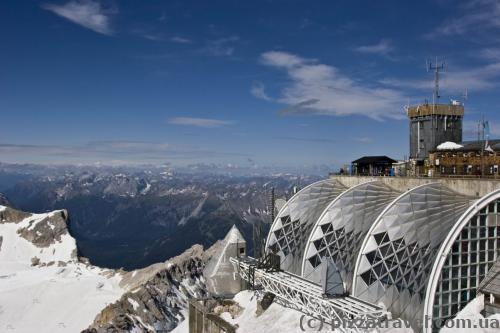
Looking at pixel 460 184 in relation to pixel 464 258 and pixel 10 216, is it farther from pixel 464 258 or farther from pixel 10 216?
pixel 10 216

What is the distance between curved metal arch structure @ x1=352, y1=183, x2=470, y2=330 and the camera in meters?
31.6

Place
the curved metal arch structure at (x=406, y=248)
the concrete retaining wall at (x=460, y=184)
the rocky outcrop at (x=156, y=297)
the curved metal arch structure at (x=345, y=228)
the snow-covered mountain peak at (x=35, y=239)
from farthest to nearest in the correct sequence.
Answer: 1. the snow-covered mountain peak at (x=35, y=239)
2. the rocky outcrop at (x=156, y=297)
3. the curved metal arch structure at (x=345, y=228)
4. the concrete retaining wall at (x=460, y=184)
5. the curved metal arch structure at (x=406, y=248)

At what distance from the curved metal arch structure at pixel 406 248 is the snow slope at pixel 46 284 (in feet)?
326

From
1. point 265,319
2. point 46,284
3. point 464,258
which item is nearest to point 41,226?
point 46,284

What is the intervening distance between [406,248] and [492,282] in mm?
6069

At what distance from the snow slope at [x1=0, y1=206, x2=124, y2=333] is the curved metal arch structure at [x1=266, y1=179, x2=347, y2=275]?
8401 cm

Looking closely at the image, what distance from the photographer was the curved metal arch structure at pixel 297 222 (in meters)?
48.2

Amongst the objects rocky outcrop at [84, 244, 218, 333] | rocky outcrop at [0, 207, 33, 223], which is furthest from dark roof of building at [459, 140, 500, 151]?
rocky outcrop at [0, 207, 33, 223]

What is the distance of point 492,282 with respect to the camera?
102ft

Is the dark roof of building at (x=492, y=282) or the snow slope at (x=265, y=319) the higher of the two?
the dark roof of building at (x=492, y=282)

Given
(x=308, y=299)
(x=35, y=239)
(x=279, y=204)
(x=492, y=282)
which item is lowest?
(x=35, y=239)

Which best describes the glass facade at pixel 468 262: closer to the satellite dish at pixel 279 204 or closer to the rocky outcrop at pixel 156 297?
the satellite dish at pixel 279 204

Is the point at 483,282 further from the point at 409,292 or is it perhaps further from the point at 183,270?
the point at 183,270

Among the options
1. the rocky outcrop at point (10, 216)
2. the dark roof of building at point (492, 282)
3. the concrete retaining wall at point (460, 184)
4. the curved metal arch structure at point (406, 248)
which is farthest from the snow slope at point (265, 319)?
the rocky outcrop at point (10, 216)
